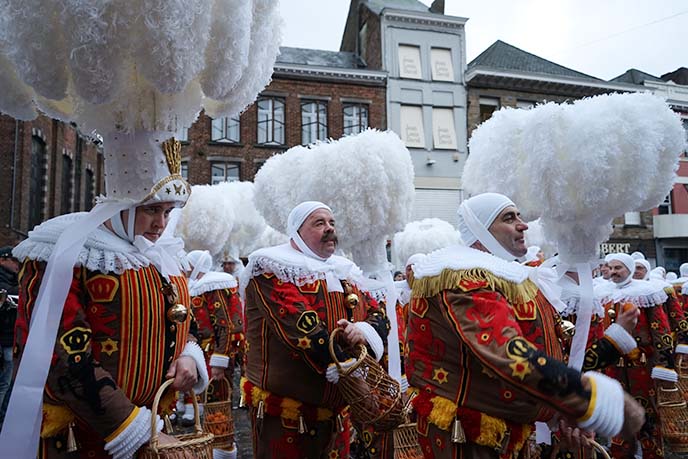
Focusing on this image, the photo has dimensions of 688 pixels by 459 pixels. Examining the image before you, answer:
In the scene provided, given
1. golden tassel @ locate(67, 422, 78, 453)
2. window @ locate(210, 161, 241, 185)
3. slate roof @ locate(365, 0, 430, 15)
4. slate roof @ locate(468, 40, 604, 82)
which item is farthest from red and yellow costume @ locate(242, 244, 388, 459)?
slate roof @ locate(468, 40, 604, 82)

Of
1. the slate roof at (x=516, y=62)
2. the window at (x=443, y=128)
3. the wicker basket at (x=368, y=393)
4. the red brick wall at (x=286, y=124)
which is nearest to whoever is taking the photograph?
the wicker basket at (x=368, y=393)

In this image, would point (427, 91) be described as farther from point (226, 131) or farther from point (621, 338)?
point (621, 338)

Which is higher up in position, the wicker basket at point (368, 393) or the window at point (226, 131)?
the window at point (226, 131)

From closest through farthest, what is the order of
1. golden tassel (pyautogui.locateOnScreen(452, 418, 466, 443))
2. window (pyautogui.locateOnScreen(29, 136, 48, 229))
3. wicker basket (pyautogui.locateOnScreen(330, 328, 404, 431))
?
golden tassel (pyautogui.locateOnScreen(452, 418, 466, 443)) < wicker basket (pyautogui.locateOnScreen(330, 328, 404, 431)) < window (pyautogui.locateOnScreen(29, 136, 48, 229))

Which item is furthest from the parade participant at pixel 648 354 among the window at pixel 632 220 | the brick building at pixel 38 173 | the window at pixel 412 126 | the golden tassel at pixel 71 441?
the window at pixel 632 220

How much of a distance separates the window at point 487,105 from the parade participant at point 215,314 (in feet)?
68.9

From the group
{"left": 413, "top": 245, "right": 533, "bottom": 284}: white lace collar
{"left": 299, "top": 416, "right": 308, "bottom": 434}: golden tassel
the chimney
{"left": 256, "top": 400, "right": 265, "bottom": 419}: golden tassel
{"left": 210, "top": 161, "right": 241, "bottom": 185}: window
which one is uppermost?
the chimney

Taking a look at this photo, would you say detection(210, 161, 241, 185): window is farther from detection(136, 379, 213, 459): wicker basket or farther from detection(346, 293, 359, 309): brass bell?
detection(136, 379, 213, 459): wicker basket

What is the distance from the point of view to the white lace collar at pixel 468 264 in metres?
2.97

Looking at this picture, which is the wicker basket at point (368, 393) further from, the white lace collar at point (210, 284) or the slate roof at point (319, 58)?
the slate roof at point (319, 58)

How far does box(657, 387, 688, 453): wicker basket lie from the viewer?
624 cm

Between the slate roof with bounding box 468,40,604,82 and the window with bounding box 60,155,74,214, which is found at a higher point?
the slate roof with bounding box 468,40,604,82

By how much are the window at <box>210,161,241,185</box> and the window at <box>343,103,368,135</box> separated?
4.90 meters

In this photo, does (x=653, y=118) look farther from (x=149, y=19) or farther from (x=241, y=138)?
(x=241, y=138)
